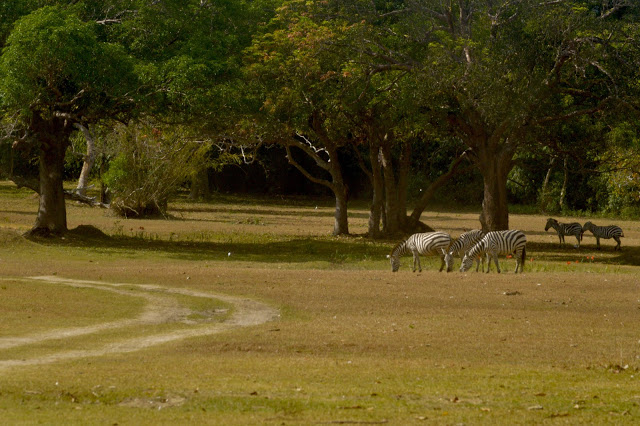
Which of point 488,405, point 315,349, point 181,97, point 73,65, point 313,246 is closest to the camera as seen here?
point 488,405

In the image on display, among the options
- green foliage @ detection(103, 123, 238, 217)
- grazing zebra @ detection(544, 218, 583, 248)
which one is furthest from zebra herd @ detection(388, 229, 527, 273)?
green foliage @ detection(103, 123, 238, 217)

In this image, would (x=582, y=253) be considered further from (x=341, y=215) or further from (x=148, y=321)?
(x=148, y=321)

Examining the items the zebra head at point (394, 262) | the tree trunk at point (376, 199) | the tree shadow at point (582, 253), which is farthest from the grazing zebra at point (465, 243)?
the tree trunk at point (376, 199)

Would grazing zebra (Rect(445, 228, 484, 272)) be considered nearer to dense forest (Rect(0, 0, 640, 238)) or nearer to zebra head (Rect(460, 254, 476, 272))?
zebra head (Rect(460, 254, 476, 272))

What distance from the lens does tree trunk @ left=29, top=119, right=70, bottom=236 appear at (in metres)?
31.2

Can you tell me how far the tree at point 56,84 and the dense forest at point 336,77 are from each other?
0.04m

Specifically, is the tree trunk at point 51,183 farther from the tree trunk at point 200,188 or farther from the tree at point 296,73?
the tree trunk at point 200,188

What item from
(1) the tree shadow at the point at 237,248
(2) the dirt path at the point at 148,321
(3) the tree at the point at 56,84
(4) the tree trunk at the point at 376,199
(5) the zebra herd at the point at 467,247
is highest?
(3) the tree at the point at 56,84

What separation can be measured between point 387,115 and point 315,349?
2085 centimetres

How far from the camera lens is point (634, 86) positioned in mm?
29953

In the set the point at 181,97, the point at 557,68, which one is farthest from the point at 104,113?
the point at 557,68

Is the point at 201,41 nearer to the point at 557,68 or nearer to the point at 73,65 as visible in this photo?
the point at 73,65

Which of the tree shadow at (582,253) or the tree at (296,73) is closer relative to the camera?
the tree shadow at (582,253)

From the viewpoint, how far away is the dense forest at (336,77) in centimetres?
2830
